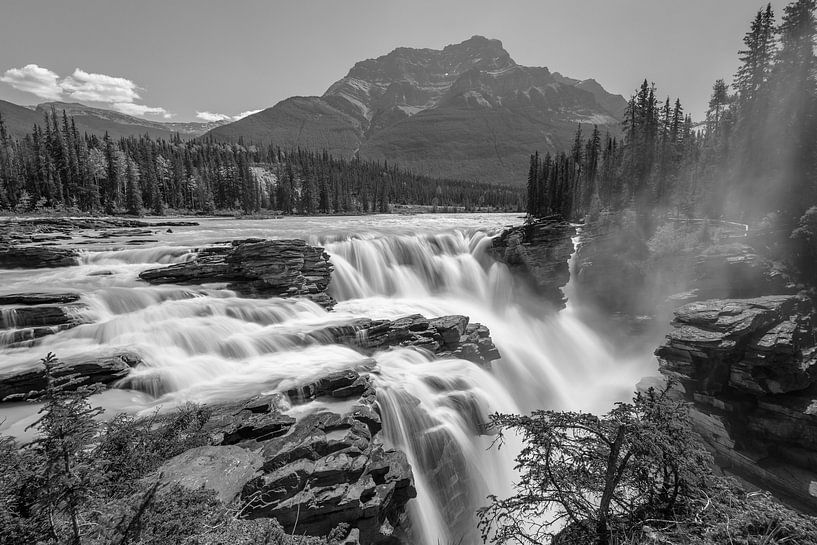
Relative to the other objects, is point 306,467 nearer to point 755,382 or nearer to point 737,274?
point 755,382

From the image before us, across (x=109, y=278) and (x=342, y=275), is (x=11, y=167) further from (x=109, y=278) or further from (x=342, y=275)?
(x=342, y=275)

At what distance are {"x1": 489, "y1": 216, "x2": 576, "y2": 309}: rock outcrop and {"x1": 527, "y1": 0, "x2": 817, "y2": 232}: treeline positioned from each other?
12.1 meters

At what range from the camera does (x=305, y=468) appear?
7.06 metres

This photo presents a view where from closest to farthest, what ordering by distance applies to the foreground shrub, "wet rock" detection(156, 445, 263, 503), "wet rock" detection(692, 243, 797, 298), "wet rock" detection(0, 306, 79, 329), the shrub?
the foreground shrub → the shrub → "wet rock" detection(156, 445, 263, 503) → "wet rock" detection(0, 306, 79, 329) → "wet rock" detection(692, 243, 797, 298)

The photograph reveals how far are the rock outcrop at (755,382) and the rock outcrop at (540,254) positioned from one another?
38.9ft

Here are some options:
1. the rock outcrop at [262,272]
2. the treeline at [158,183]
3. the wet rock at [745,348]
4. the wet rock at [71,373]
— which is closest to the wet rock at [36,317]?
the wet rock at [71,373]

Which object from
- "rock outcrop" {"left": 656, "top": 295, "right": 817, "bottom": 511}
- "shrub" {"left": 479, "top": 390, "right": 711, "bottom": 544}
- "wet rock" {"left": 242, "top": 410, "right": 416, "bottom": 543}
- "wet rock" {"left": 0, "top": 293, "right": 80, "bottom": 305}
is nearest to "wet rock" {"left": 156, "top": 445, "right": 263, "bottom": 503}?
"wet rock" {"left": 242, "top": 410, "right": 416, "bottom": 543}

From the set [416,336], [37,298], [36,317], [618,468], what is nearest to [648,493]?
[618,468]

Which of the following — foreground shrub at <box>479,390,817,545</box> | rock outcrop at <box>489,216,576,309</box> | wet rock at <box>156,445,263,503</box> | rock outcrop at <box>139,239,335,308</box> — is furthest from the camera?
rock outcrop at <box>489,216,576,309</box>

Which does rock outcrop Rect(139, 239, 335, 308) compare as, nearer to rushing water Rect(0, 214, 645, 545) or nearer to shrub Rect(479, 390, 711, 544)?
rushing water Rect(0, 214, 645, 545)

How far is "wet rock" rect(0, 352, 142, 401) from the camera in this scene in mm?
10289

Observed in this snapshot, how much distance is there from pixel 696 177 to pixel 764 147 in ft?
57.4

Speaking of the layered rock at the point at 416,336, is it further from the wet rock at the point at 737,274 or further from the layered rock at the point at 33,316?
the wet rock at the point at 737,274

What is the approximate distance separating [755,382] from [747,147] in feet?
79.1
